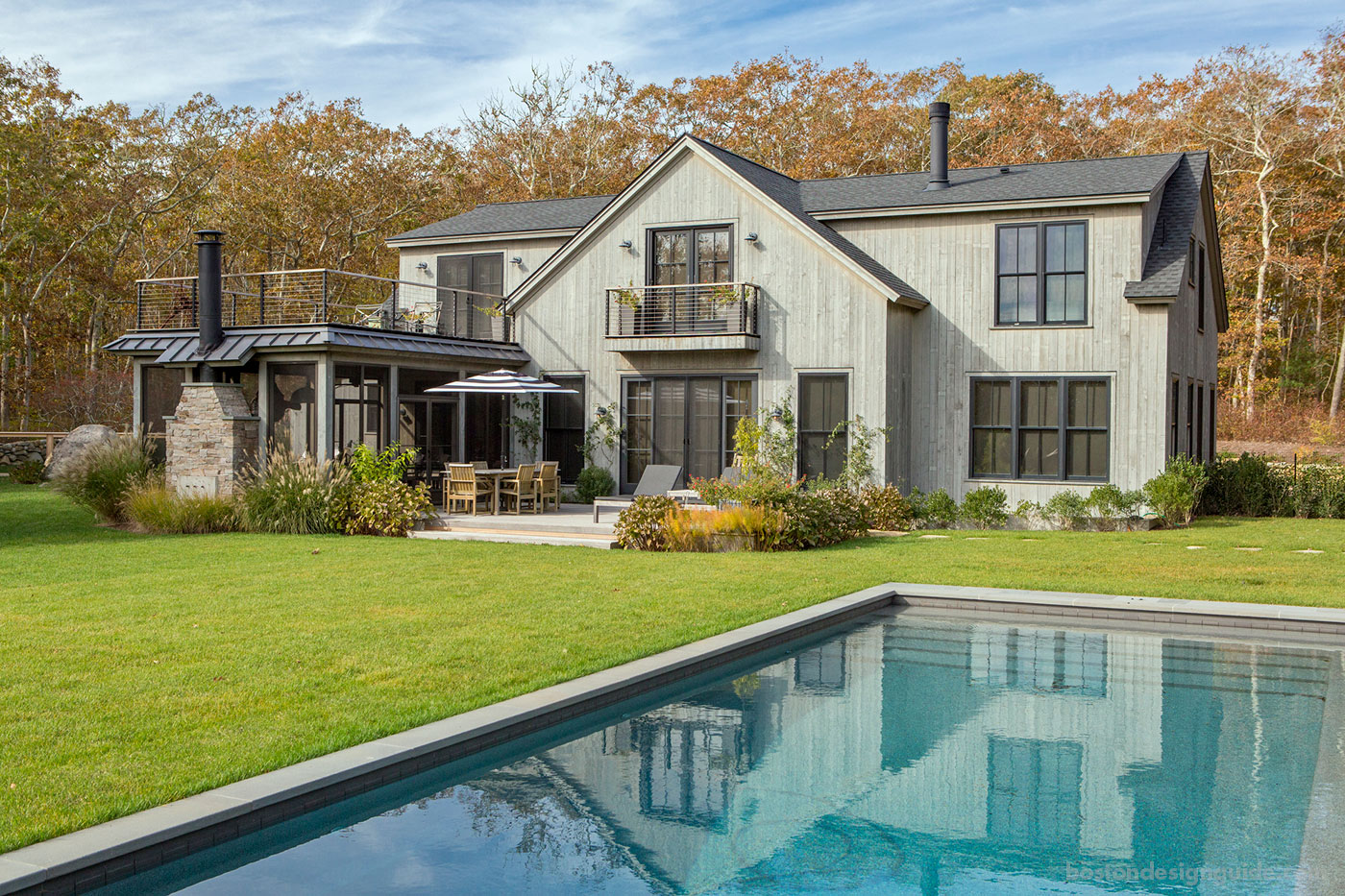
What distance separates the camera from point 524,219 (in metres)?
25.3

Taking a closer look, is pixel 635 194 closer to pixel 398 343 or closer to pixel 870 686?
pixel 398 343

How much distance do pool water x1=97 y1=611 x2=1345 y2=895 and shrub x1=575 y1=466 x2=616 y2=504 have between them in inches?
506

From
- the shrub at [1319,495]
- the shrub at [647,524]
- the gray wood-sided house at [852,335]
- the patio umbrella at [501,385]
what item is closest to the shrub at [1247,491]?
the shrub at [1319,495]

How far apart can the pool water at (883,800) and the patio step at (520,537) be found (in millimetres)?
7790

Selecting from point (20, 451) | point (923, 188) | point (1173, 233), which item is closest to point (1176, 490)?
point (1173, 233)

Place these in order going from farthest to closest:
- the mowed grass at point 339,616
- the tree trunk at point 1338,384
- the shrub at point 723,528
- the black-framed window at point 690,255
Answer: the tree trunk at point 1338,384 < the black-framed window at point 690,255 < the shrub at point 723,528 < the mowed grass at point 339,616

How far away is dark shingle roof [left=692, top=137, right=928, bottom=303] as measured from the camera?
19.9 metres

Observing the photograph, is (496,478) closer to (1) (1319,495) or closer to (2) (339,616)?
(2) (339,616)

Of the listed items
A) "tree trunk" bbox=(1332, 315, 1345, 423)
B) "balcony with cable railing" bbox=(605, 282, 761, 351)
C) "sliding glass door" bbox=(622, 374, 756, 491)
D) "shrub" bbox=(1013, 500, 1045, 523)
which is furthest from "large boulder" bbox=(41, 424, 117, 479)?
"tree trunk" bbox=(1332, 315, 1345, 423)

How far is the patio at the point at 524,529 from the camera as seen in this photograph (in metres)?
16.8

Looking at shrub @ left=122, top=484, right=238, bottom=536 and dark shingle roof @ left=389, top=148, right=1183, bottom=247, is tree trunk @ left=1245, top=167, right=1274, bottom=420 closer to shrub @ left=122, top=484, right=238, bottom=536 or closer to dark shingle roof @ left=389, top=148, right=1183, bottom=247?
dark shingle roof @ left=389, top=148, right=1183, bottom=247

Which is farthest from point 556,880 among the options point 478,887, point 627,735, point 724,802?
point 627,735

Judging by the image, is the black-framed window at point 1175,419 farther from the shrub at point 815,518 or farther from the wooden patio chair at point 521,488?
the wooden patio chair at point 521,488

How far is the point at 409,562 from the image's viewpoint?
13.6 meters
